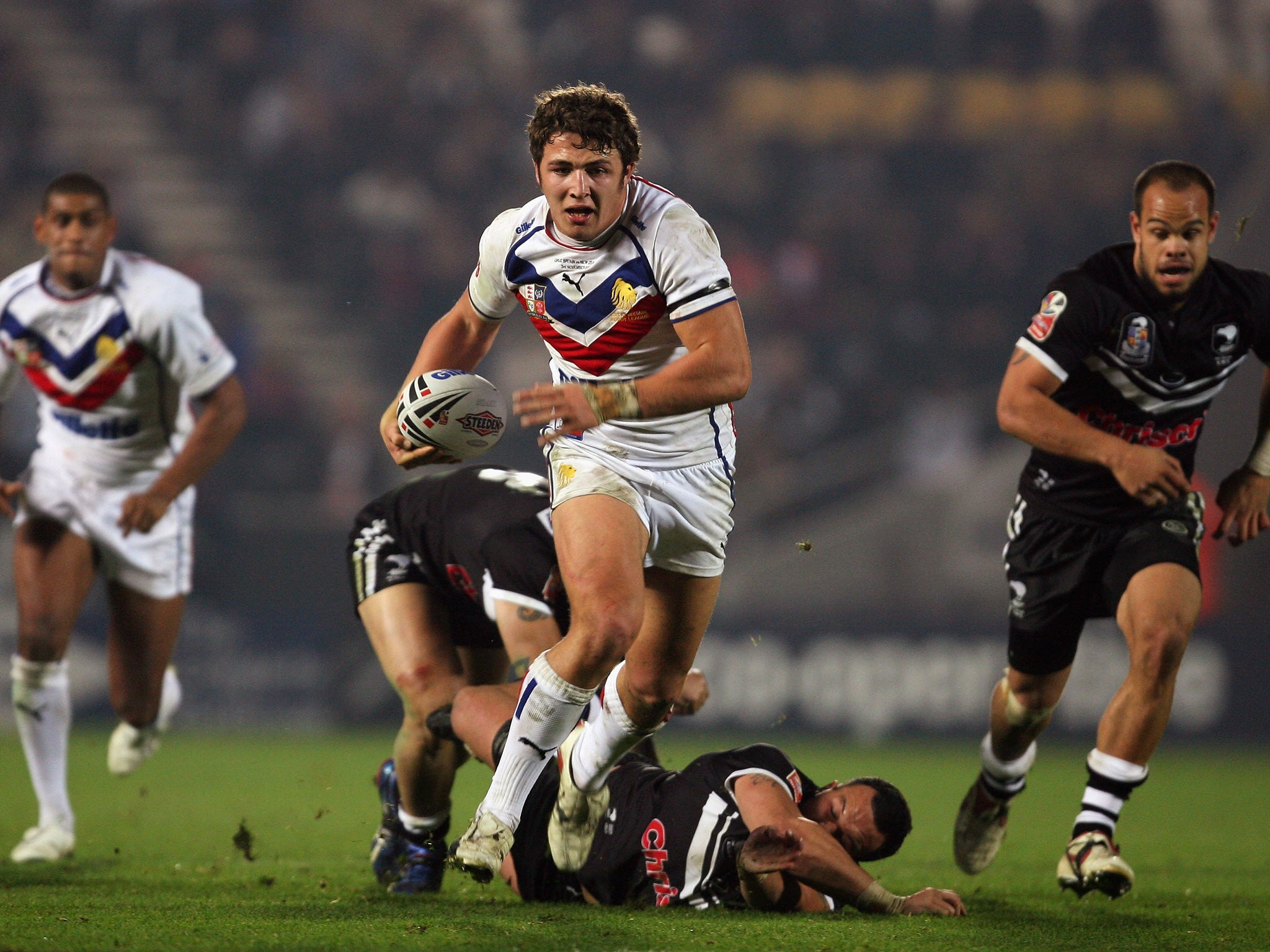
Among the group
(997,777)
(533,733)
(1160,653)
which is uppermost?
(1160,653)

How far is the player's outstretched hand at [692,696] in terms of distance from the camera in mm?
5156

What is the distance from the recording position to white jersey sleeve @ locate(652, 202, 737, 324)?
14.7 feet

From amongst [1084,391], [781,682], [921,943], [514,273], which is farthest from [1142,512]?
[781,682]

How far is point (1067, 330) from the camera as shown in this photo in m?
5.33

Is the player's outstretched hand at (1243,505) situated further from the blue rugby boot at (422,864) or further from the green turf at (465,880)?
the blue rugby boot at (422,864)

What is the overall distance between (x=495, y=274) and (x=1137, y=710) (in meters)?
2.57

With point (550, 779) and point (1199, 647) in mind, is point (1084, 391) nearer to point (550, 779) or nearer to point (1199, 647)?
point (550, 779)

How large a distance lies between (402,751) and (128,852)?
1770 mm

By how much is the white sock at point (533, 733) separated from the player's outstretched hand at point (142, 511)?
9.20 feet

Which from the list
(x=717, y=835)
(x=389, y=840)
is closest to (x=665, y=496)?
(x=717, y=835)

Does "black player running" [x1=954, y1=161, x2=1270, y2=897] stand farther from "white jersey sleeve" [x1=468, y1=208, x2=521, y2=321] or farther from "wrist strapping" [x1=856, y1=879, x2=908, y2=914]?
"white jersey sleeve" [x1=468, y1=208, x2=521, y2=321]

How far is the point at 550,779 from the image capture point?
5.01 meters

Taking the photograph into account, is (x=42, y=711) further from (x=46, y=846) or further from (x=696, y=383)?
(x=696, y=383)

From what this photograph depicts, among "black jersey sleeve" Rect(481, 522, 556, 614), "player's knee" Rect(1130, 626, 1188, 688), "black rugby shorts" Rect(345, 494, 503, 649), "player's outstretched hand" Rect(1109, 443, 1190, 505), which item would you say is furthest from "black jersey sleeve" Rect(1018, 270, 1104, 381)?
"black rugby shorts" Rect(345, 494, 503, 649)
